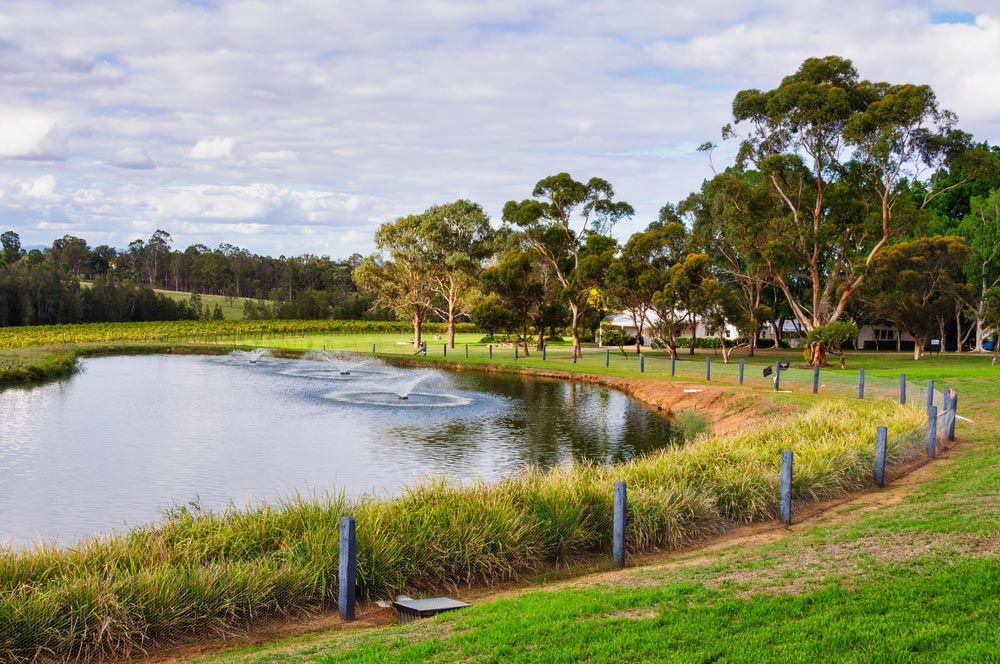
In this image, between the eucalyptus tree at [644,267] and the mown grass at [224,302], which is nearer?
the eucalyptus tree at [644,267]

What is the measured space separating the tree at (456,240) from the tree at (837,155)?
69.0ft

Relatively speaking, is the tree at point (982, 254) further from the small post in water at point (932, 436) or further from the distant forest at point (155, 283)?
the distant forest at point (155, 283)

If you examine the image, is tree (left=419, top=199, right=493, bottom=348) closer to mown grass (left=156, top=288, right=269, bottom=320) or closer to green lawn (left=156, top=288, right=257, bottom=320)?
mown grass (left=156, top=288, right=269, bottom=320)

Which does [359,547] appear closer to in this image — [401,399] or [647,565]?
[647,565]

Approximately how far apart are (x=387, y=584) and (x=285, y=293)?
142399 millimetres

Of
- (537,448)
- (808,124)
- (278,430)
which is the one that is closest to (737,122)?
(808,124)

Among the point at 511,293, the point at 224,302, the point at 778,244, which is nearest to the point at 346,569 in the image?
the point at 778,244

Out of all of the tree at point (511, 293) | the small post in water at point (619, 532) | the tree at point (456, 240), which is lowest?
the small post in water at point (619, 532)

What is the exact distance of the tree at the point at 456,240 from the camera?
61938 millimetres

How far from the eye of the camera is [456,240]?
63.0m

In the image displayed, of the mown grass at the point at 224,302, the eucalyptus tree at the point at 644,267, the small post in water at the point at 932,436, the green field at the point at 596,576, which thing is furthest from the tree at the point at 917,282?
the mown grass at the point at 224,302

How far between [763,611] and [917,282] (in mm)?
50652

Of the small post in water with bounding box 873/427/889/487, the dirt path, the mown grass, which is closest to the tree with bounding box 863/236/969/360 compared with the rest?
the small post in water with bounding box 873/427/889/487

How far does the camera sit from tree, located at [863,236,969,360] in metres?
47.8
